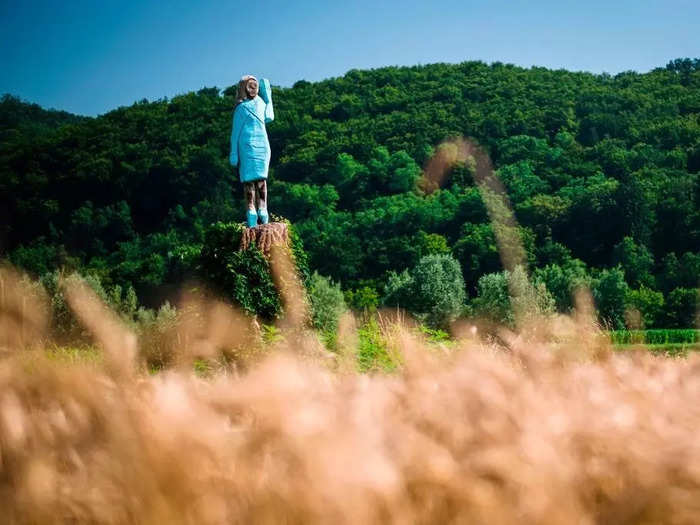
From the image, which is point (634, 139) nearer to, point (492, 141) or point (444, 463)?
point (492, 141)

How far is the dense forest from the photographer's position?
33812 millimetres

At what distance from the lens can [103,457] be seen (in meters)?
1.33

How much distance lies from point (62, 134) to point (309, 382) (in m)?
46.2

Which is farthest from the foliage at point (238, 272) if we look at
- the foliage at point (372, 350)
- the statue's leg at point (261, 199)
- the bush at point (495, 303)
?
the bush at point (495, 303)

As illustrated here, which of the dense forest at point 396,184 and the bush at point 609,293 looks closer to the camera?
the bush at point 609,293

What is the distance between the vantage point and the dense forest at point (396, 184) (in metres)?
33.8

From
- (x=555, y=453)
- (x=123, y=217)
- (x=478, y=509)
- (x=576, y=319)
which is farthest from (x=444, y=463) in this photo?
(x=123, y=217)

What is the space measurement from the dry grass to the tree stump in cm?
707

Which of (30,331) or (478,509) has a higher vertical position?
(30,331)

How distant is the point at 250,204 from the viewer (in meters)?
9.51

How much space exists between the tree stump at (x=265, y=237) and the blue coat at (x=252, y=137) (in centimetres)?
89

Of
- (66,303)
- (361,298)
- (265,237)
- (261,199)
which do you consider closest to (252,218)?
(261,199)

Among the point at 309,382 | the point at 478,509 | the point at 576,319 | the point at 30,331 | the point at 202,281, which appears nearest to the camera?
the point at 478,509

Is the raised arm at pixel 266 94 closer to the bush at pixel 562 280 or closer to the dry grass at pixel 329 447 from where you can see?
the dry grass at pixel 329 447
